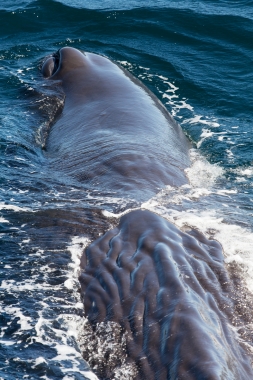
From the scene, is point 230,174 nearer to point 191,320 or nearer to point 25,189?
point 25,189

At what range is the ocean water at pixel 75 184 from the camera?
30.0 ft

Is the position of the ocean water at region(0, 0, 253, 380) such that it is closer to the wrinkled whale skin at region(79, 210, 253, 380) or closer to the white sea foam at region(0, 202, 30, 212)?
the white sea foam at region(0, 202, 30, 212)

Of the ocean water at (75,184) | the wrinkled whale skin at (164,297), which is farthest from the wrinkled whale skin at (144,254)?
the ocean water at (75,184)

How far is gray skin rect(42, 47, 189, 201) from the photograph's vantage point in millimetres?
13297

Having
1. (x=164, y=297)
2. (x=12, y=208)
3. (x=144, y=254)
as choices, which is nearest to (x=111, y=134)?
(x=12, y=208)

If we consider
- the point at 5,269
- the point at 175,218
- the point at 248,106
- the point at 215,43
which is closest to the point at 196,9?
the point at 215,43

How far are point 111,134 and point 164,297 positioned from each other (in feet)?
22.5

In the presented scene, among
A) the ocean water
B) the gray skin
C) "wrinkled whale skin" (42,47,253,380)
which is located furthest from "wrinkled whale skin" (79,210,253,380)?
the gray skin

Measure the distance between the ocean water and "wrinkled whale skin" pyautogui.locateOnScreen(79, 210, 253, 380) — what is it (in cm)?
31

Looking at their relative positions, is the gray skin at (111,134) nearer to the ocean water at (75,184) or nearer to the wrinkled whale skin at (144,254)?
the wrinkled whale skin at (144,254)

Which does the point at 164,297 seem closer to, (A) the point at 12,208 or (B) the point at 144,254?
(B) the point at 144,254

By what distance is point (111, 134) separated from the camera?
48.6 ft

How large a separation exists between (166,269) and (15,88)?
12.1 meters

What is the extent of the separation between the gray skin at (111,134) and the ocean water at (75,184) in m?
0.41
